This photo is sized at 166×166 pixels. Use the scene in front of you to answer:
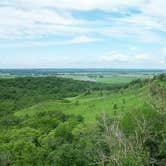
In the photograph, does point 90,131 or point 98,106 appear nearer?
point 90,131

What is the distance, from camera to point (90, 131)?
62.5 metres

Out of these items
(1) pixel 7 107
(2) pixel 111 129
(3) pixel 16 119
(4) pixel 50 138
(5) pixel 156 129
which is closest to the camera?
(2) pixel 111 129

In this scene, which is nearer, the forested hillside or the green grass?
the forested hillside

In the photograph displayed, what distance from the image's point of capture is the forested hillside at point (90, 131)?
25.9m

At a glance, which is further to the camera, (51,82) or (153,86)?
(51,82)

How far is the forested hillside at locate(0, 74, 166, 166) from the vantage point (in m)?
25.9

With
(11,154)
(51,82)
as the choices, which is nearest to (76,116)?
(11,154)

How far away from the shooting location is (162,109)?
26188 mm

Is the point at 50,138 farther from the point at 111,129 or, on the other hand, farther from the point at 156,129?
the point at 111,129

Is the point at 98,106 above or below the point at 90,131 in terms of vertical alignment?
above

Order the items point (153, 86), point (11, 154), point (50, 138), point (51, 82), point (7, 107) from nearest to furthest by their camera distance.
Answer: point (153, 86) < point (11, 154) < point (50, 138) < point (7, 107) < point (51, 82)

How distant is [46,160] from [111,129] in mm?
29908

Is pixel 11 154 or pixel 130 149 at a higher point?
pixel 130 149

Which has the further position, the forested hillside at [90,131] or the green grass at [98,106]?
the green grass at [98,106]
